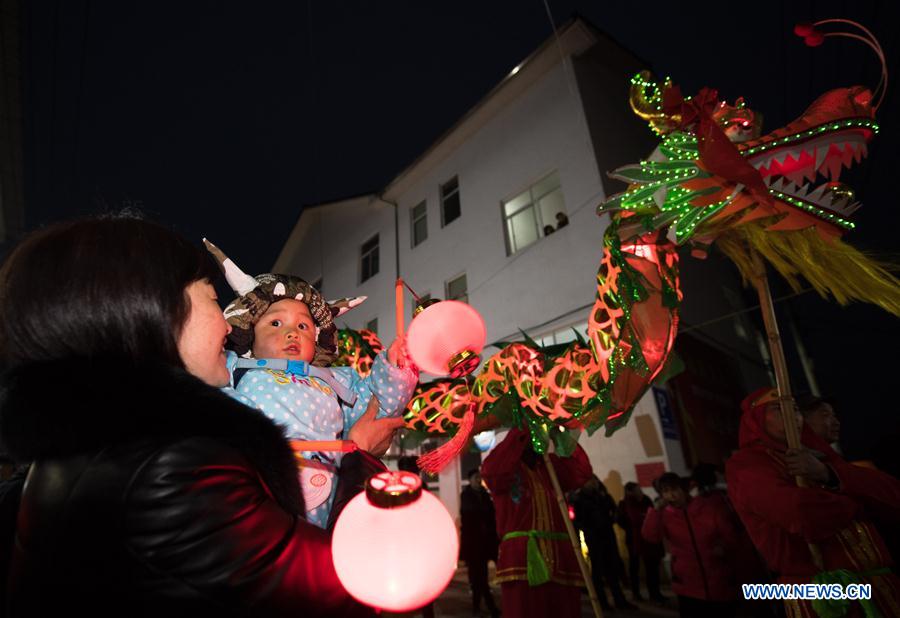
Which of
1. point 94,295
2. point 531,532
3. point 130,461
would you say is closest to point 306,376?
point 94,295

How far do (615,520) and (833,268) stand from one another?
6.64 m

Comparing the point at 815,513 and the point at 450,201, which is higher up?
the point at 450,201

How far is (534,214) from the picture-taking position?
37.3 feet

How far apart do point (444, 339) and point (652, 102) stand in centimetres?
184

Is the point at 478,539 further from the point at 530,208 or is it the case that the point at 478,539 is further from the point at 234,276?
the point at 530,208

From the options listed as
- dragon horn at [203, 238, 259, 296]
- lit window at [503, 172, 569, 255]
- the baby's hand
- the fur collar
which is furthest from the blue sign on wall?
the fur collar

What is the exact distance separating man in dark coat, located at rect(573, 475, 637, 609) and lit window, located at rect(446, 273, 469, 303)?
6478 mm

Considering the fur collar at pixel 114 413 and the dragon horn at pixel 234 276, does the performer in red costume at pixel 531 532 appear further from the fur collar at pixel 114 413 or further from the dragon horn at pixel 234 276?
the fur collar at pixel 114 413

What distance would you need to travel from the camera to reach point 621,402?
2625 millimetres

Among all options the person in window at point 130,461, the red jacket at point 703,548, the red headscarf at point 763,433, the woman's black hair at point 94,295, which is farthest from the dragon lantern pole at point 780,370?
the woman's black hair at point 94,295

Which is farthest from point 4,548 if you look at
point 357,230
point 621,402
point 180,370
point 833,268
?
point 357,230

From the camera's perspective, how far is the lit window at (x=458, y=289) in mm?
12677

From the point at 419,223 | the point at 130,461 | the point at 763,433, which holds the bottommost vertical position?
the point at 130,461

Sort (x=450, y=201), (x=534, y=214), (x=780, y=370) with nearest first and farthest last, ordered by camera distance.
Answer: (x=780, y=370) → (x=534, y=214) → (x=450, y=201)
